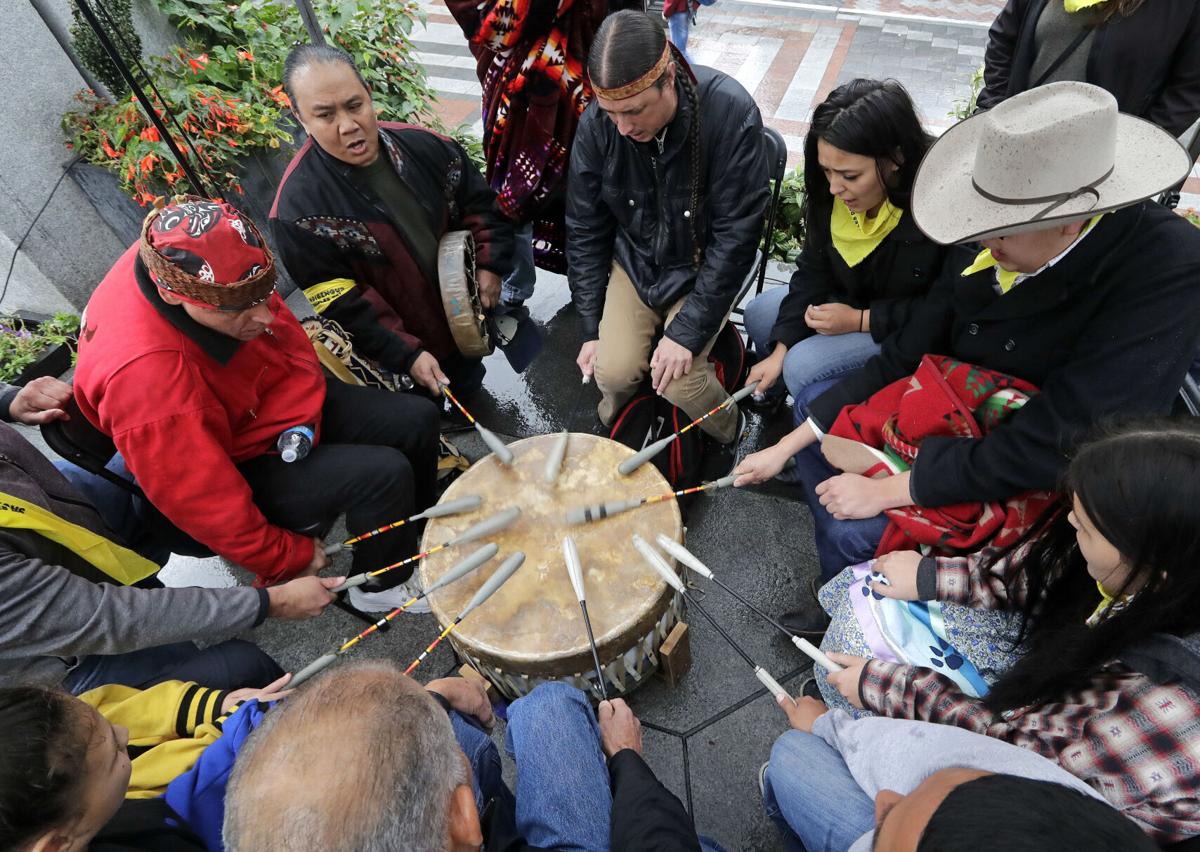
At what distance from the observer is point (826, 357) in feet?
9.10

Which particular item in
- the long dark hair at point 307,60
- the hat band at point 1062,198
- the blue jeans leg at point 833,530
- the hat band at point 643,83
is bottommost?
the blue jeans leg at point 833,530

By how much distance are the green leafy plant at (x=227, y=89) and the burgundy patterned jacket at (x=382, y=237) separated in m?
1.12

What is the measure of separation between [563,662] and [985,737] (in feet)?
3.50

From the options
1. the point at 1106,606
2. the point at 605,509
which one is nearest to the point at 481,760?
the point at 605,509

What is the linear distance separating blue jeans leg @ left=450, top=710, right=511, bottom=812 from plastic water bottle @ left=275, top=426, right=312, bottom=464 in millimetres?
1235

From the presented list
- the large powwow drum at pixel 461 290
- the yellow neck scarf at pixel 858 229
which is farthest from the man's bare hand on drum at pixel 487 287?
the yellow neck scarf at pixel 858 229

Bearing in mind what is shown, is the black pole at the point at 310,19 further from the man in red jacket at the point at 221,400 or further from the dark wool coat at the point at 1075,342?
the dark wool coat at the point at 1075,342

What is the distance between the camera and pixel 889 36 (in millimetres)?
8758

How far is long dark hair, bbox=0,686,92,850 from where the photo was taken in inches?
44.1

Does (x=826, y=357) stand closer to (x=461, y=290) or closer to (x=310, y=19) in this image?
(x=461, y=290)

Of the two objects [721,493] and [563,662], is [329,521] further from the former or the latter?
[721,493]

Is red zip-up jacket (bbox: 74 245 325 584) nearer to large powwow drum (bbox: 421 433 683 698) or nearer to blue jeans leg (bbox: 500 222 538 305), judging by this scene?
large powwow drum (bbox: 421 433 683 698)

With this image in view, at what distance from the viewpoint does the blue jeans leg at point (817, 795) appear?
1560 mm

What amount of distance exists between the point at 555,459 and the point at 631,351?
111 centimetres
